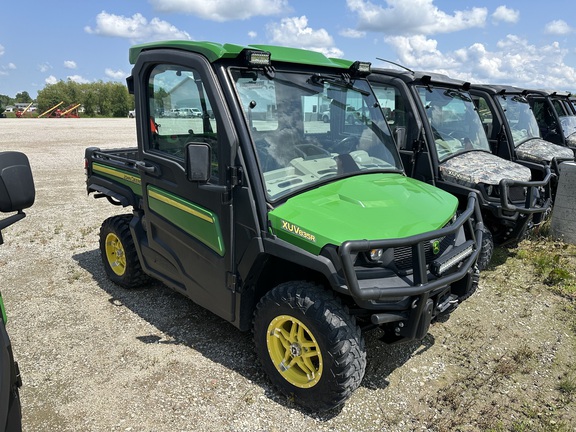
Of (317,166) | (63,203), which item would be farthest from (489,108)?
(63,203)

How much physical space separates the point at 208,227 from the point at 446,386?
2.17 meters

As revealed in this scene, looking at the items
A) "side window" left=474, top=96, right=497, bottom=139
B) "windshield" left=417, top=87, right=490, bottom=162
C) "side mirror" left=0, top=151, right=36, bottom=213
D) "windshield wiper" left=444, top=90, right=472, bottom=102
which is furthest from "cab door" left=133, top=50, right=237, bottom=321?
"side window" left=474, top=96, right=497, bottom=139

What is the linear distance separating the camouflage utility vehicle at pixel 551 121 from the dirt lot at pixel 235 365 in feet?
16.4

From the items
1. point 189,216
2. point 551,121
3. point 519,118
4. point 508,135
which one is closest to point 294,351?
point 189,216

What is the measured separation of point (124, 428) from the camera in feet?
9.84

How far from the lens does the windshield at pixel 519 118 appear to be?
319 inches

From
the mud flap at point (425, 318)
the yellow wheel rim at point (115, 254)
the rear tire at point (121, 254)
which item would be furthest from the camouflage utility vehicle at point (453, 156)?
the yellow wheel rim at point (115, 254)

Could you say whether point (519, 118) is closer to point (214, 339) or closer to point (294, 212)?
point (294, 212)

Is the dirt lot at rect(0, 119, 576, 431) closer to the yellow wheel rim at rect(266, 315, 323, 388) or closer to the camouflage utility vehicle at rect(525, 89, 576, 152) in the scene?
the yellow wheel rim at rect(266, 315, 323, 388)

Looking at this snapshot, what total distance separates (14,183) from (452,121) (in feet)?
18.3

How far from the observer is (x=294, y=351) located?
3117 millimetres

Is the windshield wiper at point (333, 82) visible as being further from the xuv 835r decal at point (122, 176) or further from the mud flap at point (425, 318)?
the xuv 835r decal at point (122, 176)

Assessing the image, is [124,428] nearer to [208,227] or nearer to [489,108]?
[208,227]

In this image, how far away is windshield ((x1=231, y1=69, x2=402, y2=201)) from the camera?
3203 mm
